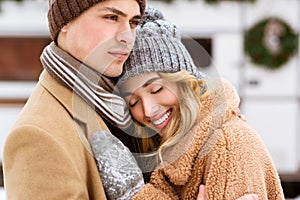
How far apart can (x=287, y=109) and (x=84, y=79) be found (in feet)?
19.4

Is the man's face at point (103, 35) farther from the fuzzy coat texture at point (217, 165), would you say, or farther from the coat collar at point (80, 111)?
the fuzzy coat texture at point (217, 165)

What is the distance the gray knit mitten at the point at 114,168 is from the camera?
150 centimetres

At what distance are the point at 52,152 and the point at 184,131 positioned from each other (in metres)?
0.36

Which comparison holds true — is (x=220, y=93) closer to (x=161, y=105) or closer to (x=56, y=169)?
(x=161, y=105)

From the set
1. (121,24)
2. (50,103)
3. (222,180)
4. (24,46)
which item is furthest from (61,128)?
(24,46)

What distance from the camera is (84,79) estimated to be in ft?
5.00

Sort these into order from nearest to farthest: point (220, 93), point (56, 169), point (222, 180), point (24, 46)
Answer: point (56, 169) → point (222, 180) → point (220, 93) → point (24, 46)

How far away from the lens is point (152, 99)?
5.33 feet

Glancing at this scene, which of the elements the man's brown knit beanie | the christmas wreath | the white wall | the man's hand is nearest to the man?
the man's brown knit beanie

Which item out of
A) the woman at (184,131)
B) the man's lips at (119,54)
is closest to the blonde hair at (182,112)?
the woman at (184,131)

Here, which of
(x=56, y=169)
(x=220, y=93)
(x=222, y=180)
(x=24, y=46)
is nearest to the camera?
(x=56, y=169)

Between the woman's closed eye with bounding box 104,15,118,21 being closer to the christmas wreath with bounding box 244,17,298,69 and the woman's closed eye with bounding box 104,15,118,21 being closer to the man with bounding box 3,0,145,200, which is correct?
the man with bounding box 3,0,145,200

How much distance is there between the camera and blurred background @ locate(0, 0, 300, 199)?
23.0ft

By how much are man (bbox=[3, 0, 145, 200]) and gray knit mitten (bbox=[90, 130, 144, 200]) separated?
17 mm
